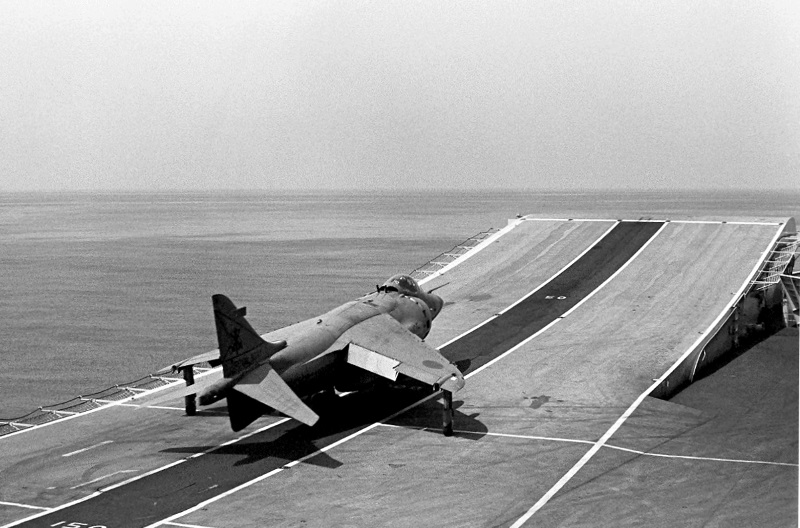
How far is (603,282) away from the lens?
5600cm

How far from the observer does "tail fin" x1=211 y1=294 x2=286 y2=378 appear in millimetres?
29778

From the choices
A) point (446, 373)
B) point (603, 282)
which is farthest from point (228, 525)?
point (603, 282)

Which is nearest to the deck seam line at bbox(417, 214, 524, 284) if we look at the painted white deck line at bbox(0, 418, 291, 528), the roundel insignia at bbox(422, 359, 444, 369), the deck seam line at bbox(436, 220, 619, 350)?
the deck seam line at bbox(436, 220, 619, 350)

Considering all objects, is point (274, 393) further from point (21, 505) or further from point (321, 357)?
point (21, 505)

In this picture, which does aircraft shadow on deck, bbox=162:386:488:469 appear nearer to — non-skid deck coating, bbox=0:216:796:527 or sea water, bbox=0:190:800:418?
non-skid deck coating, bbox=0:216:796:527

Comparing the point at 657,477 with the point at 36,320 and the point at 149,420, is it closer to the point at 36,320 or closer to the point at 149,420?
the point at 149,420

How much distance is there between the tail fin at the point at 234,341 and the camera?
29.8m

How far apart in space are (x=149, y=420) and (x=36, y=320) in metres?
39.8

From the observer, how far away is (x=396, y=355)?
3441 centimetres

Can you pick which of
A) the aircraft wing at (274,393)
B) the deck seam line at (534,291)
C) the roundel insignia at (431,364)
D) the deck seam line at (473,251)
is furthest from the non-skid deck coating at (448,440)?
the deck seam line at (473,251)

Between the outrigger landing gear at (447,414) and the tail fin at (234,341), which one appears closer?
the tail fin at (234,341)

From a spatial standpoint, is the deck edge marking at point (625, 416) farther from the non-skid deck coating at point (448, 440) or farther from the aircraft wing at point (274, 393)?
the aircraft wing at point (274, 393)

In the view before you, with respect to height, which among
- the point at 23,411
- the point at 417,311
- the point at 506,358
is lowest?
the point at 23,411

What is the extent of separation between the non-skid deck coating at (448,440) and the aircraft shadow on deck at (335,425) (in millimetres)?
109
